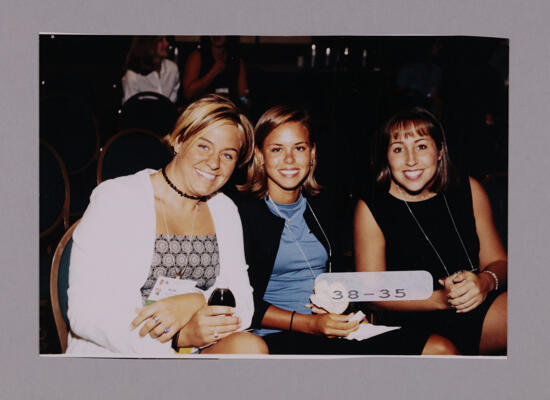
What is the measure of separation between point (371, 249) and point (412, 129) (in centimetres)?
51

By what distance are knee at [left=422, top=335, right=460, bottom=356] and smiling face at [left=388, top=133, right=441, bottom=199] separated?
2.12 feet

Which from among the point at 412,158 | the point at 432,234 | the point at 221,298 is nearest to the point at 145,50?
the point at 221,298

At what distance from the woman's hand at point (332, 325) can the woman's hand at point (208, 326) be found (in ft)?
1.04

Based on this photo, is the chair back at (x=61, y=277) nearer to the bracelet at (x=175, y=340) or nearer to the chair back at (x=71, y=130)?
the chair back at (x=71, y=130)

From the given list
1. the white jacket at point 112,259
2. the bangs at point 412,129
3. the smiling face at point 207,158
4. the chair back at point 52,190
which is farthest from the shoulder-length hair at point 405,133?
the chair back at point 52,190

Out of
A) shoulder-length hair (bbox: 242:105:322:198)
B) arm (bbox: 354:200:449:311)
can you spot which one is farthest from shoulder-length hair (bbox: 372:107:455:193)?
shoulder-length hair (bbox: 242:105:322:198)

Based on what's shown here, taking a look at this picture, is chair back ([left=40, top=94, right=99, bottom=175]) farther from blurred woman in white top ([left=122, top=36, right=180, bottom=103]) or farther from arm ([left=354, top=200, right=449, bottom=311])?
arm ([left=354, top=200, right=449, bottom=311])

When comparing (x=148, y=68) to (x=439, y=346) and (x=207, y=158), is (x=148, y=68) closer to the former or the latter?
(x=207, y=158)

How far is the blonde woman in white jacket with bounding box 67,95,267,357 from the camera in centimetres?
229

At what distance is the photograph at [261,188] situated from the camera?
7.57 feet

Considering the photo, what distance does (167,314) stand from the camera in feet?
7.62

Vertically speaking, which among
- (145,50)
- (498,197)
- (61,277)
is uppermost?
(145,50)

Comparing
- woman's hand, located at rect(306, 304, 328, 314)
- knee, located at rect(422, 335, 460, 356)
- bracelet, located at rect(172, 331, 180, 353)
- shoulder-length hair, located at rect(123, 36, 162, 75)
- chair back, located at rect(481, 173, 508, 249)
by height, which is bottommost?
knee, located at rect(422, 335, 460, 356)

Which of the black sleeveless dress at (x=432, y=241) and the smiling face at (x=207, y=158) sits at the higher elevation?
the smiling face at (x=207, y=158)
